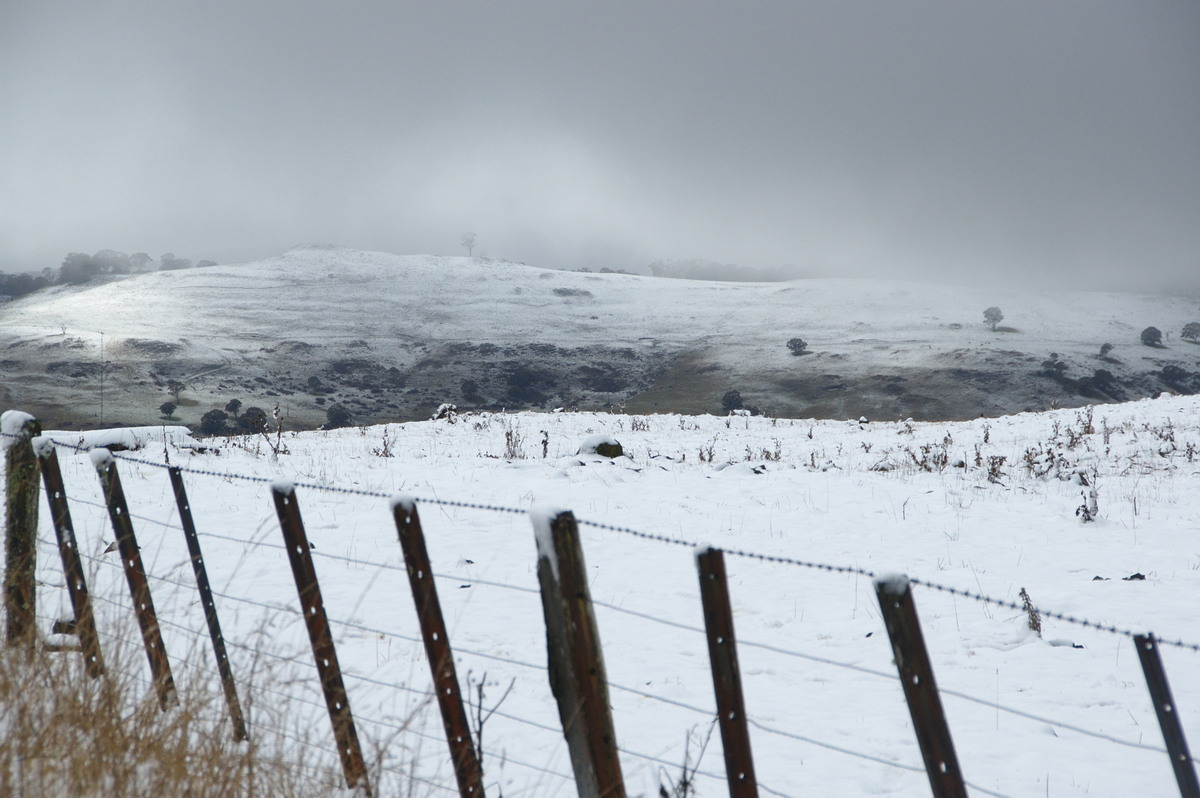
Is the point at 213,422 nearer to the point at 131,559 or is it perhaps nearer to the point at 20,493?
the point at 20,493

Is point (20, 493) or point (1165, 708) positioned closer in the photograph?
point (1165, 708)

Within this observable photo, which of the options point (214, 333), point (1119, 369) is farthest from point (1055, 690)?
point (214, 333)

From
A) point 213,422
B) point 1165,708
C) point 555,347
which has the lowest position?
point 555,347

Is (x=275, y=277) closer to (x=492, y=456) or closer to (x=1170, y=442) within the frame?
(x=492, y=456)

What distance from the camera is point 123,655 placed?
3625 millimetres

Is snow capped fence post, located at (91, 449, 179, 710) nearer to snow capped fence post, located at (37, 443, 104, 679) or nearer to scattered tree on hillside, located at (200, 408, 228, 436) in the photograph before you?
snow capped fence post, located at (37, 443, 104, 679)

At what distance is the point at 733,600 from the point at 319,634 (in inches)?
169

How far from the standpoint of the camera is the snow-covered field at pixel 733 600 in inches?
164

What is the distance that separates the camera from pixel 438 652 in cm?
304

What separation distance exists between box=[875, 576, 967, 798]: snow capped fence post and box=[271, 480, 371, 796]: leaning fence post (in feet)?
7.58

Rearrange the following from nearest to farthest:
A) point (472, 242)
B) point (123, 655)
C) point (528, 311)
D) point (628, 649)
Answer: point (123, 655)
point (628, 649)
point (528, 311)
point (472, 242)

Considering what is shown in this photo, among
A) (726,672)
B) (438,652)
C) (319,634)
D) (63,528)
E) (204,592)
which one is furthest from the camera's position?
(63,528)

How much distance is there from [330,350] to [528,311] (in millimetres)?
25953

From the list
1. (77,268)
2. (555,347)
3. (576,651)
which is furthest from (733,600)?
(77,268)
